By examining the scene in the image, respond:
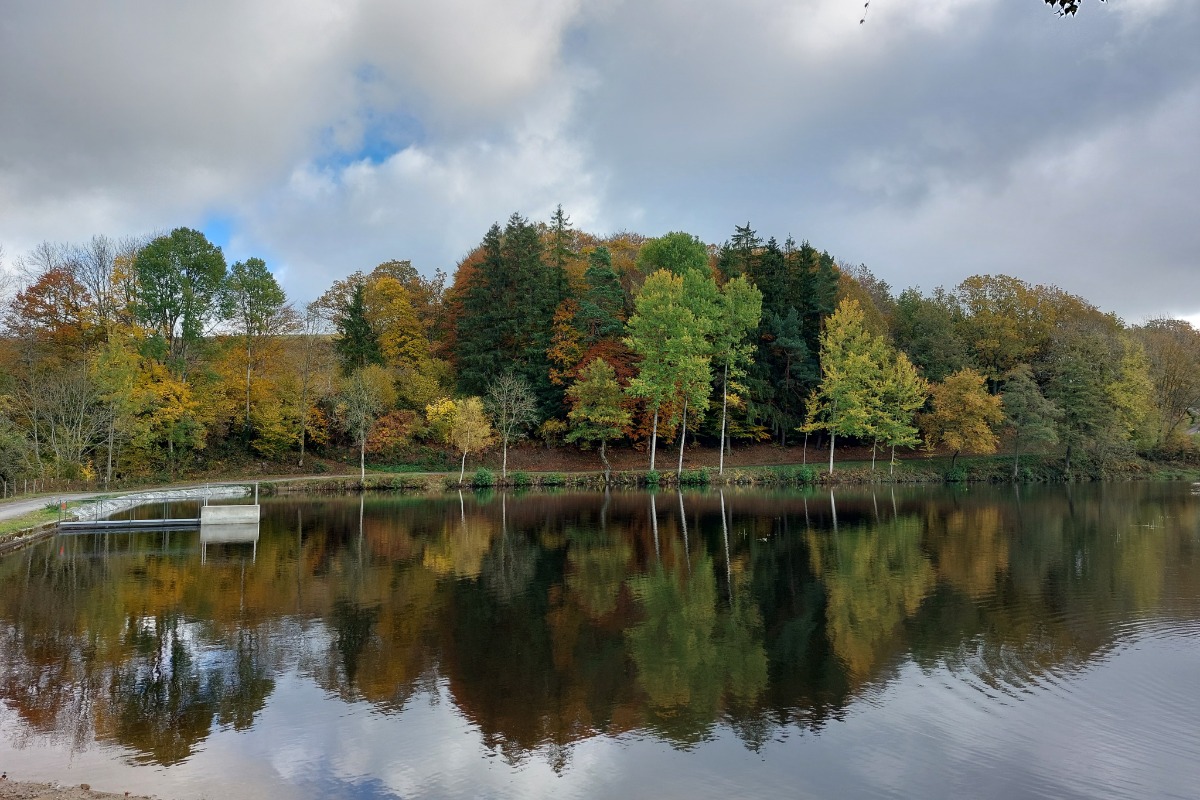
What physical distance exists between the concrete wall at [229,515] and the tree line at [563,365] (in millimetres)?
15899

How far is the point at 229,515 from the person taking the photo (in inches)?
1051

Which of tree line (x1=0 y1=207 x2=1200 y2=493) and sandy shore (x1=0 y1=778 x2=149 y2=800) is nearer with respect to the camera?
sandy shore (x1=0 y1=778 x2=149 y2=800)

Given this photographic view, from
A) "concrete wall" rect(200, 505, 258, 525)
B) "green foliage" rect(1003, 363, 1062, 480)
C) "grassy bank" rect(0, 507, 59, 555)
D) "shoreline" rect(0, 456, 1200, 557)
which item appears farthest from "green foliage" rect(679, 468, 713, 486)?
"grassy bank" rect(0, 507, 59, 555)

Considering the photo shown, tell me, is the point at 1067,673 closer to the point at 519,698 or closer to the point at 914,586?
the point at 914,586

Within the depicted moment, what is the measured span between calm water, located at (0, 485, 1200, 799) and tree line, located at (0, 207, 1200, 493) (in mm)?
24276

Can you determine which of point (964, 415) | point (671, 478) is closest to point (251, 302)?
point (671, 478)

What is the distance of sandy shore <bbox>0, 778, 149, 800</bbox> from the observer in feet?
22.1

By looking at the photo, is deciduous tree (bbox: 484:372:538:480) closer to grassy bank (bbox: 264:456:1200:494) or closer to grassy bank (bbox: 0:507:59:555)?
grassy bank (bbox: 264:456:1200:494)

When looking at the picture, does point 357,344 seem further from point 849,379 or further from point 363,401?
point 849,379

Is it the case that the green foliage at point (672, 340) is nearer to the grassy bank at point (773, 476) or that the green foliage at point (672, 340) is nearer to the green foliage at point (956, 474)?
the grassy bank at point (773, 476)

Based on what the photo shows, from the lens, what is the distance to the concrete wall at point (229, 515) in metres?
26.4

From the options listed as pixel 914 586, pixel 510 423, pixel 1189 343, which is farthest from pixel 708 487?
pixel 1189 343

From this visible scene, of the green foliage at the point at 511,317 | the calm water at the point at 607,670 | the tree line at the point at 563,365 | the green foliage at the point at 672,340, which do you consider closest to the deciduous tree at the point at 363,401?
the tree line at the point at 563,365

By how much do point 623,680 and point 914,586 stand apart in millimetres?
9344
